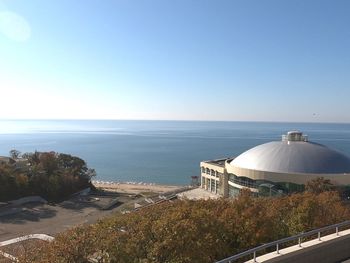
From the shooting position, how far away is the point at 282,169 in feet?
173

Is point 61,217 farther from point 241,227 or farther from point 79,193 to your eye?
point 241,227

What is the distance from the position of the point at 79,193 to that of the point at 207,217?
53.8m

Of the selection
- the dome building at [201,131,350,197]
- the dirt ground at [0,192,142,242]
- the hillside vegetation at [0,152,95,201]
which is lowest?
the dirt ground at [0,192,142,242]

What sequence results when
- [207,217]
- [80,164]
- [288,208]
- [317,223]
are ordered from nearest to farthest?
[207,217]
[317,223]
[288,208]
[80,164]

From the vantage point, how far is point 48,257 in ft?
51.8

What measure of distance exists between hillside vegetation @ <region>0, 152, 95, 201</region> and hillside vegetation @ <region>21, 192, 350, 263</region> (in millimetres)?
44806

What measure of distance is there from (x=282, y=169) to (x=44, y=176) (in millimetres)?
39525

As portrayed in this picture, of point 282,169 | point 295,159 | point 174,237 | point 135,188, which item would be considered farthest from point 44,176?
point 174,237

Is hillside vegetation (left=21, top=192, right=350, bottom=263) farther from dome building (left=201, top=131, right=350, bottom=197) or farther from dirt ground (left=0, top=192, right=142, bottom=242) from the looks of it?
dome building (left=201, top=131, right=350, bottom=197)

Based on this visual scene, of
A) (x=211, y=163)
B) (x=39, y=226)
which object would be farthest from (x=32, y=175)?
(x=211, y=163)

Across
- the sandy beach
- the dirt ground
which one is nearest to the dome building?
the dirt ground

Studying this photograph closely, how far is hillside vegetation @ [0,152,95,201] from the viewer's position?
60812 mm

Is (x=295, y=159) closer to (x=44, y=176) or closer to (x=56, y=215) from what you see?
(x=56, y=215)

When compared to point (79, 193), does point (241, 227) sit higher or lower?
higher
